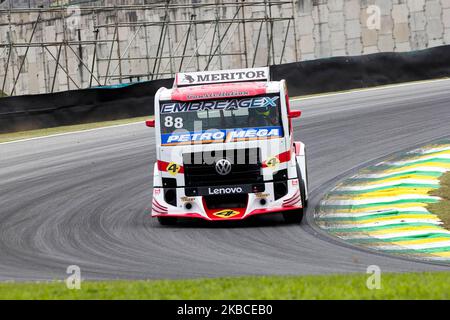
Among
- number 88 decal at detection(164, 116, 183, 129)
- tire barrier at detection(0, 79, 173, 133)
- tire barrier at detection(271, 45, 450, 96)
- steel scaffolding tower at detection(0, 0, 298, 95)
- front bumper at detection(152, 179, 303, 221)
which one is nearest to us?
front bumper at detection(152, 179, 303, 221)

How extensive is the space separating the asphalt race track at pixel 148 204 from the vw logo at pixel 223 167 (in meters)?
0.83

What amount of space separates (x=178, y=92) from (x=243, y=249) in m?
3.27

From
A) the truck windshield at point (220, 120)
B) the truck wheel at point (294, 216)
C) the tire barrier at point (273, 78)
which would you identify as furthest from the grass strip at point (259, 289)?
the tire barrier at point (273, 78)

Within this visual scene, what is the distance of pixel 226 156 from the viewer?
13.9 m

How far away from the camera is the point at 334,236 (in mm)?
13266

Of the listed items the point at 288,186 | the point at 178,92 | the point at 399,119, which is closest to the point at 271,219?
the point at 288,186

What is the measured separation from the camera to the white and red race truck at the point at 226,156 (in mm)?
13969

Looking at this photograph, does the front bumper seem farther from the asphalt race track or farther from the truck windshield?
the truck windshield

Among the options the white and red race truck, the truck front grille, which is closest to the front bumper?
the white and red race truck

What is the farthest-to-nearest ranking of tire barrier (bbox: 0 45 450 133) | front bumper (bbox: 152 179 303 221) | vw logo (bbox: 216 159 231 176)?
tire barrier (bbox: 0 45 450 133) < front bumper (bbox: 152 179 303 221) < vw logo (bbox: 216 159 231 176)

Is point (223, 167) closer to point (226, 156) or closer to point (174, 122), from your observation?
point (226, 156)

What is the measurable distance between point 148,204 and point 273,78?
12.6 meters

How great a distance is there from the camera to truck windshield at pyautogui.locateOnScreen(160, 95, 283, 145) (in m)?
14.1

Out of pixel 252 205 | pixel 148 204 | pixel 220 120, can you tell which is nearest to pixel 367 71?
pixel 148 204
